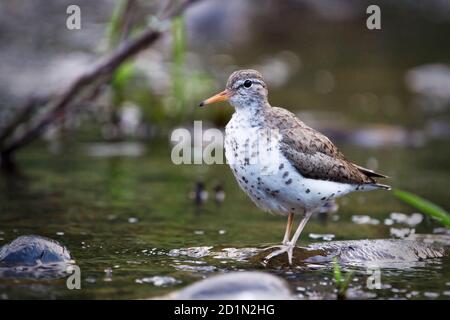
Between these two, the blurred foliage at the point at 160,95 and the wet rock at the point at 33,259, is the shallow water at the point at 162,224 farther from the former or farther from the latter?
the blurred foliage at the point at 160,95

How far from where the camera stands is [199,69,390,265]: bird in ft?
26.6

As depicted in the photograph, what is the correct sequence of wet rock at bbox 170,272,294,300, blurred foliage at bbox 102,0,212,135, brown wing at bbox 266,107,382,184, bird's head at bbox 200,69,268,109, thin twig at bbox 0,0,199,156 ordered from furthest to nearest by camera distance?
blurred foliage at bbox 102,0,212,135, thin twig at bbox 0,0,199,156, bird's head at bbox 200,69,268,109, brown wing at bbox 266,107,382,184, wet rock at bbox 170,272,294,300

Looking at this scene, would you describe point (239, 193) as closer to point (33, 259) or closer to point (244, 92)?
point (244, 92)

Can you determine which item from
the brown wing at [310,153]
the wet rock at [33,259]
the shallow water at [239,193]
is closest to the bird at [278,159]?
the brown wing at [310,153]

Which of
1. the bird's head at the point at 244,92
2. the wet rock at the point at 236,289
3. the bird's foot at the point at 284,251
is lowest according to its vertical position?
the wet rock at the point at 236,289

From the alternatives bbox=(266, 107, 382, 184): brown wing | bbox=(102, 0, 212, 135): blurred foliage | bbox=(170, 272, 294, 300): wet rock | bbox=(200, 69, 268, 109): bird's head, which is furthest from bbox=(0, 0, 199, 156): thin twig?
bbox=(170, 272, 294, 300): wet rock

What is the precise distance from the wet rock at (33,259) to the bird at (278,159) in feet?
5.92

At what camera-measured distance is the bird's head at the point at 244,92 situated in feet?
28.3

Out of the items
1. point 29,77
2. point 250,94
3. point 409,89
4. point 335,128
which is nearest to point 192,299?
point 250,94

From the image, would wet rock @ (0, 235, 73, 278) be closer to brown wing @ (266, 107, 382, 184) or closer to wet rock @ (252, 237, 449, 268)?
wet rock @ (252, 237, 449, 268)

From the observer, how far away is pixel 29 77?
18.1 m

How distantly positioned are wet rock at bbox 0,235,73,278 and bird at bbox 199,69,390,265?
1.81 meters

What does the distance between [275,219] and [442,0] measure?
17.7 m
